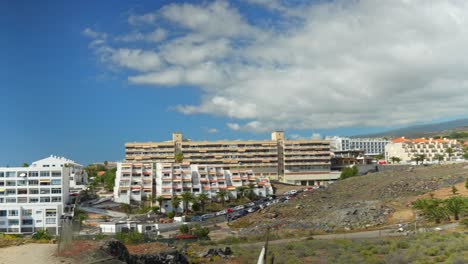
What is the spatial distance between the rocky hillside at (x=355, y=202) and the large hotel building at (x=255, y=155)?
99.5ft

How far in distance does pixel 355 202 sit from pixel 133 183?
129 ft

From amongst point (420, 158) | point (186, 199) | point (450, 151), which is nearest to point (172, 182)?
point (186, 199)

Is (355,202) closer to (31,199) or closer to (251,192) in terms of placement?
(251,192)

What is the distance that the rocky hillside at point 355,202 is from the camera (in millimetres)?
52125

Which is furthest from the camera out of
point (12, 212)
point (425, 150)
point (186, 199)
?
point (425, 150)

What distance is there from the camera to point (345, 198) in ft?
233

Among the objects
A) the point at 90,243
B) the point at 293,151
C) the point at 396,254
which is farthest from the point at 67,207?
the point at 293,151

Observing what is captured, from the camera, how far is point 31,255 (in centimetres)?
2147

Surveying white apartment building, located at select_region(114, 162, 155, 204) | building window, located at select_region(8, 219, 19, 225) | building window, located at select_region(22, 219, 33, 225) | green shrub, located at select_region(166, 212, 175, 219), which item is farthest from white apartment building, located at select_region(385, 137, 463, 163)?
building window, located at select_region(8, 219, 19, 225)

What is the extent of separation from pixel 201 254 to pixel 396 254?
12.5 m

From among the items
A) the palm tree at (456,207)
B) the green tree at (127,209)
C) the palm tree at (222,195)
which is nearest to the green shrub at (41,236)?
the green tree at (127,209)

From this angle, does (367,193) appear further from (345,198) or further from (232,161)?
(232,161)

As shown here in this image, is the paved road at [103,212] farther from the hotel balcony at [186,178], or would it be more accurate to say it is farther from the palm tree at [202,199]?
the hotel balcony at [186,178]

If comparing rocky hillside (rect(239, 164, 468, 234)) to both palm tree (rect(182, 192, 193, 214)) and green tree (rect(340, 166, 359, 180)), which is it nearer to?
palm tree (rect(182, 192, 193, 214))
